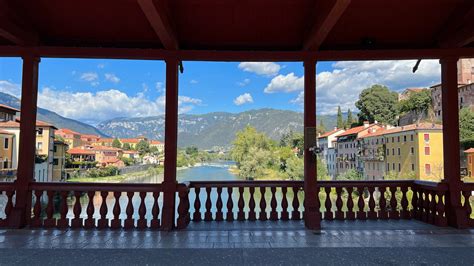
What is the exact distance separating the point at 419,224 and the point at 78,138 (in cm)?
694

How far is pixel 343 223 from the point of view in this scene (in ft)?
14.3

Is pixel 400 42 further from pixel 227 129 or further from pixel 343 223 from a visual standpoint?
pixel 227 129

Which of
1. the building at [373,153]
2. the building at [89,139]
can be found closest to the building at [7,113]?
the building at [89,139]

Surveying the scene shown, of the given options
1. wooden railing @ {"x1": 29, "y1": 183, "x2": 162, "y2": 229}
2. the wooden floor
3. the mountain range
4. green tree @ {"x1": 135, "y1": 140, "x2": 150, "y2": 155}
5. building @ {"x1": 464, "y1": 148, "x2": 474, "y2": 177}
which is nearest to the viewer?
the wooden floor

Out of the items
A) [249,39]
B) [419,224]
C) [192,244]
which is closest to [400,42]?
[249,39]

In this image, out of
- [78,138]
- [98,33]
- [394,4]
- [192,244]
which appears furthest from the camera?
[78,138]

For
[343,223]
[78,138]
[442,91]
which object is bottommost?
[343,223]

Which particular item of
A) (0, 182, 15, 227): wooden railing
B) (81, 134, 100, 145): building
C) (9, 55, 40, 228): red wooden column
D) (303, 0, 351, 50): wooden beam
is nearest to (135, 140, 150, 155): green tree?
(81, 134, 100, 145): building

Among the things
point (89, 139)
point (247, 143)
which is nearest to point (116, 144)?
point (89, 139)

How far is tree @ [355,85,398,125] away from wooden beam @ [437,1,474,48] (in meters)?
7.21

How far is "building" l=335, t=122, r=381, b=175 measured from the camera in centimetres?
858

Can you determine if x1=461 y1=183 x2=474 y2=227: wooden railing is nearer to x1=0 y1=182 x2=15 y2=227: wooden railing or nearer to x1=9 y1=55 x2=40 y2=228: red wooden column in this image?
x1=9 y1=55 x2=40 y2=228: red wooden column

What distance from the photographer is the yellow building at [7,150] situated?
4630 mm

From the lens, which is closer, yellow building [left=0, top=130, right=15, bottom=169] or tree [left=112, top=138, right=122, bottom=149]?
yellow building [left=0, top=130, right=15, bottom=169]
